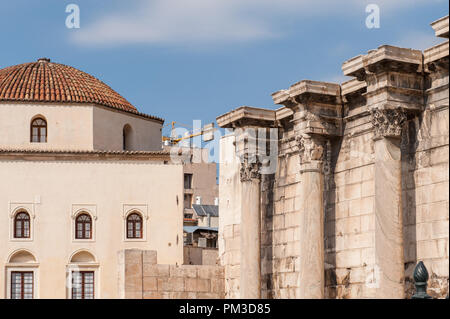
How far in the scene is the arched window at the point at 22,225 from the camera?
108 ft

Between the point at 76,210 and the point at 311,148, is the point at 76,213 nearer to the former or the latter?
the point at 76,210

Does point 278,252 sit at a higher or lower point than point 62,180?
lower

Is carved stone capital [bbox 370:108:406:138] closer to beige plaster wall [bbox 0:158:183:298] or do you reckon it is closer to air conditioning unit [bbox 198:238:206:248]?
beige plaster wall [bbox 0:158:183:298]

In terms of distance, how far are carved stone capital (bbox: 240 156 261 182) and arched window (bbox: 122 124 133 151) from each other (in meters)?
14.2

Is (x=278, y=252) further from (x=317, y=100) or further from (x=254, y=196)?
(x=317, y=100)

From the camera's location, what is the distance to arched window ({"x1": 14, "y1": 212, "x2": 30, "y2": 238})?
3288cm

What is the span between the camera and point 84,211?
3291 centimetres

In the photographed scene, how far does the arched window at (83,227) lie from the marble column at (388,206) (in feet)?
54.3

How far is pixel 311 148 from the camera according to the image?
20.4 meters

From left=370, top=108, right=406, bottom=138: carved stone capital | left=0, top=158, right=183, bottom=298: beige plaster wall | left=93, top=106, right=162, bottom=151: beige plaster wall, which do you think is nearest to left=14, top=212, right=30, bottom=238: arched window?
left=0, top=158, right=183, bottom=298: beige plaster wall

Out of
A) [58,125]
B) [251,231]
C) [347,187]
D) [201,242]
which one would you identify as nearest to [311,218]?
[347,187]

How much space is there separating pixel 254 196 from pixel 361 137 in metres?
3.40

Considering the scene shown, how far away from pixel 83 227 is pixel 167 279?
8867 mm
